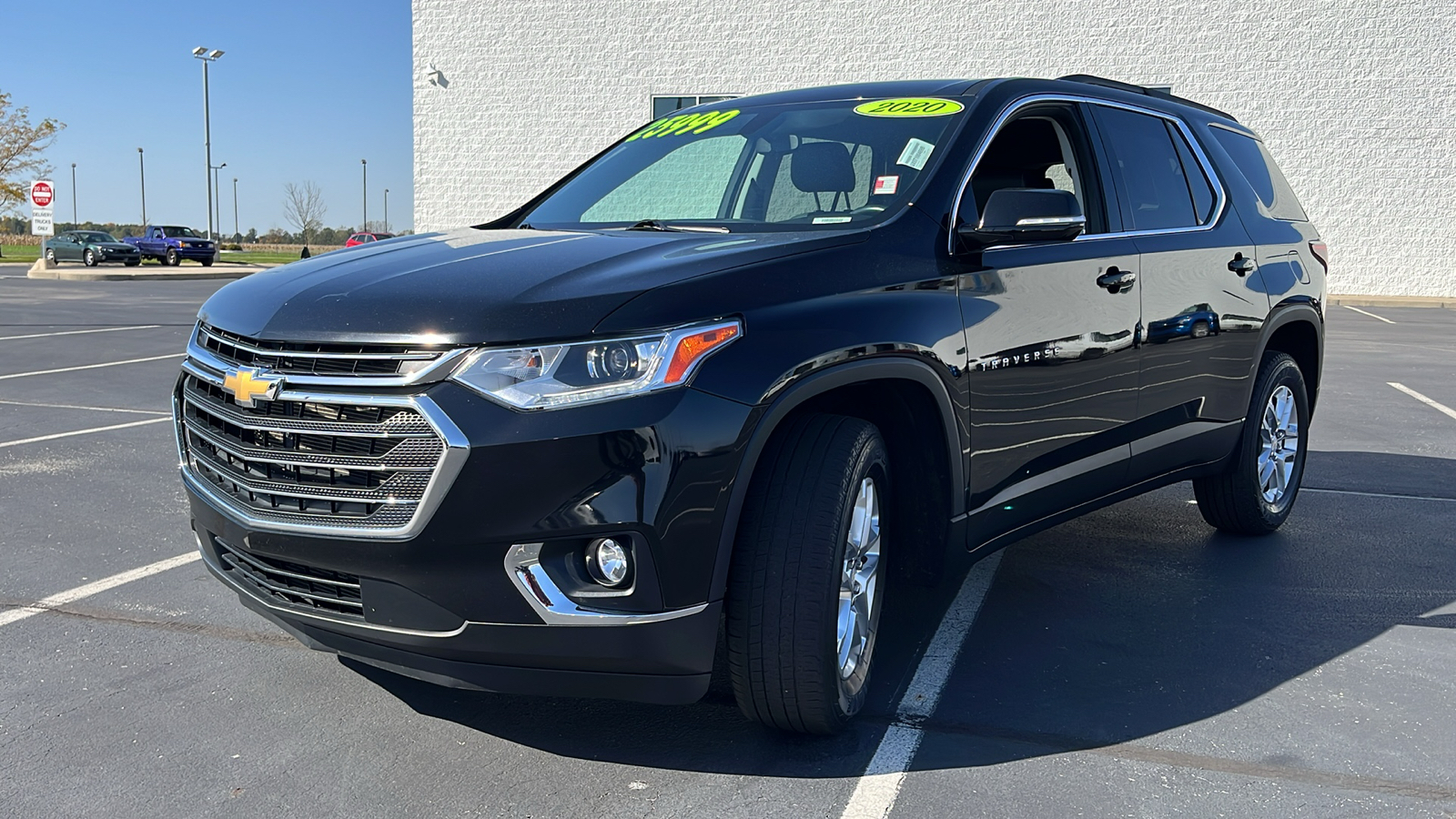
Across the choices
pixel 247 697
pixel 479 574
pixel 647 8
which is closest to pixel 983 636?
pixel 479 574

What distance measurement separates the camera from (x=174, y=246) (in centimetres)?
4269

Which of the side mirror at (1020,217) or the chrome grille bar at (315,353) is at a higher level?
the side mirror at (1020,217)

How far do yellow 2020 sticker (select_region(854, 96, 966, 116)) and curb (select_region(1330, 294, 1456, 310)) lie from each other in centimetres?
2334

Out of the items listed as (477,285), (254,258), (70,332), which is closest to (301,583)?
(477,285)

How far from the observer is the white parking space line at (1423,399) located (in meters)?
9.62

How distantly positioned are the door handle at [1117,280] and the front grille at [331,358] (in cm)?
242

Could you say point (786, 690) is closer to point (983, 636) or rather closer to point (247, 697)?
point (983, 636)

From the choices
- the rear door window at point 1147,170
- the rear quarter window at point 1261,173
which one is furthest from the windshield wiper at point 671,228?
the rear quarter window at point 1261,173

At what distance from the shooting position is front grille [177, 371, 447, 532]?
2629 mm

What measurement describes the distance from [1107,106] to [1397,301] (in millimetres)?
24091

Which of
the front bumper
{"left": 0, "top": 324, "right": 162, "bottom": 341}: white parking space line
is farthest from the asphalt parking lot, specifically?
{"left": 0, "top": 324, "right": 162, "bottom": 341}: white parking space line

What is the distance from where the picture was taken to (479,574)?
2646 millimetres

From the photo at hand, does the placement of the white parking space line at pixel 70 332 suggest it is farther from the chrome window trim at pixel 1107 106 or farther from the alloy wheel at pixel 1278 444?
the alloy wheel at pixel 1278 444

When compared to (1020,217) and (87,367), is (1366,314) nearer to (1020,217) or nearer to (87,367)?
(87,367)
